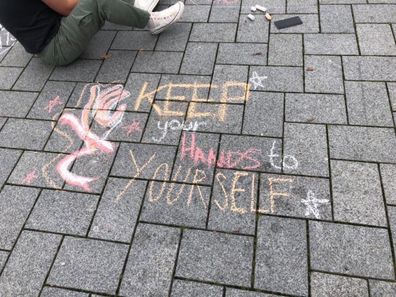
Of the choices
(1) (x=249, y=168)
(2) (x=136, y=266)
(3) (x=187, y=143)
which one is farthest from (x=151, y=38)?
(2) (x=136, y=266)

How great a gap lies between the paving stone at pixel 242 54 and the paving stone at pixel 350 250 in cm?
159

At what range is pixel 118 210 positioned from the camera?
259 cm

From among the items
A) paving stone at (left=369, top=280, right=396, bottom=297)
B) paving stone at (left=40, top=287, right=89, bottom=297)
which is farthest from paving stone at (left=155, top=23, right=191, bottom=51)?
paving stone at (left=369, top=280, right=396, bottom=297)

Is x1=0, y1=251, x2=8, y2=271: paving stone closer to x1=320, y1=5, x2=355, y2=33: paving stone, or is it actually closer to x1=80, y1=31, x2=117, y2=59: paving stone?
x1=80, y1=31, x2=117, y2=59: paving stone

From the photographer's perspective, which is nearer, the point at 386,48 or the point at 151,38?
the point at 386,48

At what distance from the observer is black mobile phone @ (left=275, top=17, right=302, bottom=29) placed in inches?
142

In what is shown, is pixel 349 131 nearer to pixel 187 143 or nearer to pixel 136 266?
pixel 187 143

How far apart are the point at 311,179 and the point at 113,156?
4.64 feet

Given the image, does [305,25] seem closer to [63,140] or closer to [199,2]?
[199,2]

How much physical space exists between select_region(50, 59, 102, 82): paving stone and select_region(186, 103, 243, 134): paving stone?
41.4 inches

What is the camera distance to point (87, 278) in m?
2.33

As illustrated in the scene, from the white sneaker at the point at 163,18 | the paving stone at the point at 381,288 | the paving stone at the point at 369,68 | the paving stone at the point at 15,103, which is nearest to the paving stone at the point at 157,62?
the white sneaker at the point at 163,18

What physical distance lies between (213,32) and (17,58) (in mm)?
1931

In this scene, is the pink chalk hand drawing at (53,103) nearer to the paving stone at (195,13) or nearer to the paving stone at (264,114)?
the paving stone at (195,13)
